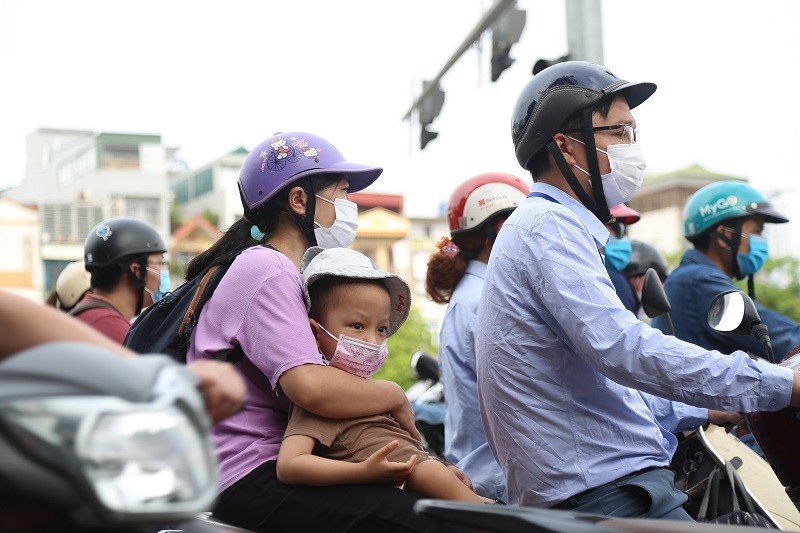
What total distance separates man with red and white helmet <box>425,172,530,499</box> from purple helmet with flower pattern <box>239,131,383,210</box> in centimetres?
127

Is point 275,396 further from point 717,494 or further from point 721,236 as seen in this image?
point 721,236

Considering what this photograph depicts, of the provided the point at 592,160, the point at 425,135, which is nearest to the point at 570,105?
the point at 592,160

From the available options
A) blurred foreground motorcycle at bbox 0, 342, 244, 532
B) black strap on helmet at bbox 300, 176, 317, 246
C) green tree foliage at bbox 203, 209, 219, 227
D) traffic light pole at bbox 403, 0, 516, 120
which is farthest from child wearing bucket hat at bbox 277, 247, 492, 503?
green tree foliage at bbox 203, 209, 219, 227

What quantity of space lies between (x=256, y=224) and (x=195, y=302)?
55 cm

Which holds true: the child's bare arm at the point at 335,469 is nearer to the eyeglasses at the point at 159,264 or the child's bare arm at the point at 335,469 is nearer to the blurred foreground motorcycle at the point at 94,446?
the blurred foreground motorcycle at the point at 94,446

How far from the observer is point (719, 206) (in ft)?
21.0

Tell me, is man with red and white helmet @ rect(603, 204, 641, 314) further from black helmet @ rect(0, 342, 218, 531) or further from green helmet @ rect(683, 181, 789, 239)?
black helmet @ rect(0, 342, 218, 531)

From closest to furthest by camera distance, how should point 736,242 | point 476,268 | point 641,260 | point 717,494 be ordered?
1. point 717,494
2. point 476,268
3. point 736,242
4. point 641,260

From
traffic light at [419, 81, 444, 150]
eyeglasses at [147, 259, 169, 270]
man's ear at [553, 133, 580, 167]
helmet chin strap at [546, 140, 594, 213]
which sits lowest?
eyeglasses at [147, 259, 169, 270]

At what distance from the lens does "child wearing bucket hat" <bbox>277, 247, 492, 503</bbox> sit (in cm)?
289

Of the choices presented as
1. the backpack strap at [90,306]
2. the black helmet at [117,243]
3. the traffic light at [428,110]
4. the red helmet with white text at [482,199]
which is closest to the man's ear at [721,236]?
the red helmet with white text at [482,199]

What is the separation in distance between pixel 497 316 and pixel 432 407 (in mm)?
5125

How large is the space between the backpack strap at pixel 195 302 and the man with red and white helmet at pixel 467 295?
158cm

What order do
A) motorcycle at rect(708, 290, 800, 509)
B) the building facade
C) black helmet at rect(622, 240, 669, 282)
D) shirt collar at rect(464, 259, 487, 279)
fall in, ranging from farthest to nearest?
the building facade
black helmet at rect(622, 240, 669, 282)
shirt collar at rect(464, 259, 487, 279)
motorcycle at rect(708, 290, 800, 509)
